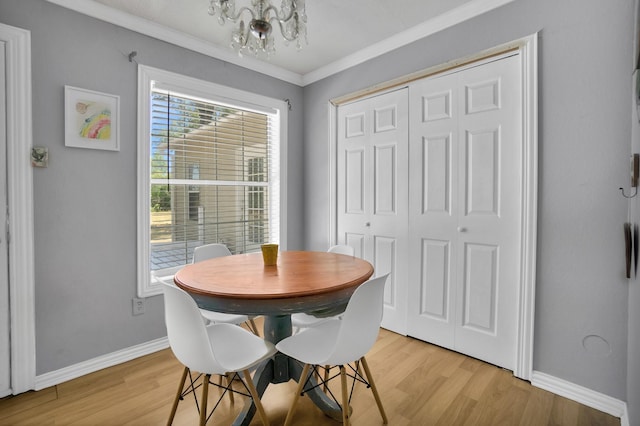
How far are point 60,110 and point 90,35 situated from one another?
1.89 feet

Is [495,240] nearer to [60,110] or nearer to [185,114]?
[185,114]

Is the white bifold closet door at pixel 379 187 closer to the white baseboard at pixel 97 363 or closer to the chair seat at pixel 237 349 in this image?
the chair seat at pixel 237 349

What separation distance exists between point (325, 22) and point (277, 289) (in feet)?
6.96

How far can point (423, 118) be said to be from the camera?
8.39 ft

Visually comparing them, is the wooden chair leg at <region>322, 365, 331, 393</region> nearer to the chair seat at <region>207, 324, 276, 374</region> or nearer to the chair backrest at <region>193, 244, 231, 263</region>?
the chair seat at <region>207, 324, 276, 374</region>

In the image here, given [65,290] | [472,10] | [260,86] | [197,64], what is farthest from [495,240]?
[65,290]

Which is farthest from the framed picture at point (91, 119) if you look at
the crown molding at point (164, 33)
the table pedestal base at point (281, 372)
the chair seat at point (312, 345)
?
the chair seat at point (312, 345)

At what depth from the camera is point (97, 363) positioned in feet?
7.39

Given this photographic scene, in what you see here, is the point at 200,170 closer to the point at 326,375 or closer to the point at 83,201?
the point at 83,201

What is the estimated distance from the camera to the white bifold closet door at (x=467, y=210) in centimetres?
214

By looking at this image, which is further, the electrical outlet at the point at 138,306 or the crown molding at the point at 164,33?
the electrical outlet at the point at 138,306

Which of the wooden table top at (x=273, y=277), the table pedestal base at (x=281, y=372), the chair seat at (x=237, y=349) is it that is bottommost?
the table pedestal base at (x=281, y=372)

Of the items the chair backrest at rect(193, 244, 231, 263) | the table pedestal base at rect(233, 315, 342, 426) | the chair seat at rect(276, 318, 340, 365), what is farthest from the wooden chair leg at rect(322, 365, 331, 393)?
the chair backrest at rect(193, 244, 231, 263)

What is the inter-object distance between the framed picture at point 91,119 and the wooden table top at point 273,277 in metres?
1.21
